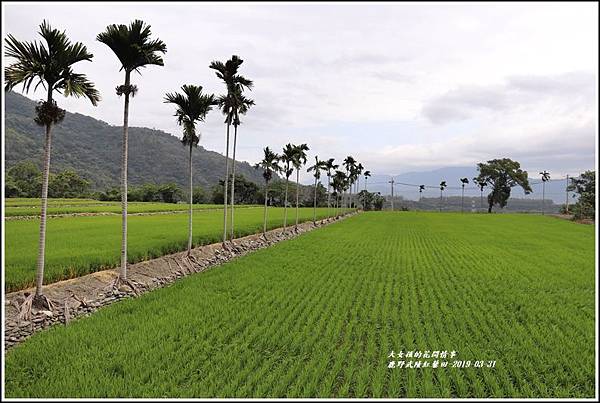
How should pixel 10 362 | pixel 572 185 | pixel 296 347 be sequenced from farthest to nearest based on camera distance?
pixel 572 185
pixel 296 347
pixel 10 362

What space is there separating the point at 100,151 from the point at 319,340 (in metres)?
112

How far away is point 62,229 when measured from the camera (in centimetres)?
2500

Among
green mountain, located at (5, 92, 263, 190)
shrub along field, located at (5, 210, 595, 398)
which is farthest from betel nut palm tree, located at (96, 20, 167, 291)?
green mountain, located at (5, 92, 263, 190)

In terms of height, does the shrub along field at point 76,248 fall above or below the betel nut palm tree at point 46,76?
below

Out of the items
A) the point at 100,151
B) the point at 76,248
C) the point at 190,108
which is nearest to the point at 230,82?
the point at 190,108

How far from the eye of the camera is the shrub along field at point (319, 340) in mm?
6258

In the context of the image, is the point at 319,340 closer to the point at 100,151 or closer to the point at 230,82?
the point at 230,82

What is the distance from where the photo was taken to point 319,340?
8297 mm

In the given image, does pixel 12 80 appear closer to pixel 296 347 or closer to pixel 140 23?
pixel 140 23

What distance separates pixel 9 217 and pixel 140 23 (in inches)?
986

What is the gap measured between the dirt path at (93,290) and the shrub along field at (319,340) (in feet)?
2.74

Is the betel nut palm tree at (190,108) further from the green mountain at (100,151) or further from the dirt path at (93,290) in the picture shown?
the green mountain at (100,151)

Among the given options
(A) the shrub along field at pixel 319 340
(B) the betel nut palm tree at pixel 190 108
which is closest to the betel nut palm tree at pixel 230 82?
(B) the betel nut palm tree at pixel 190 108

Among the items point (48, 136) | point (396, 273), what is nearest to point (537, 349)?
point (396, 273)
